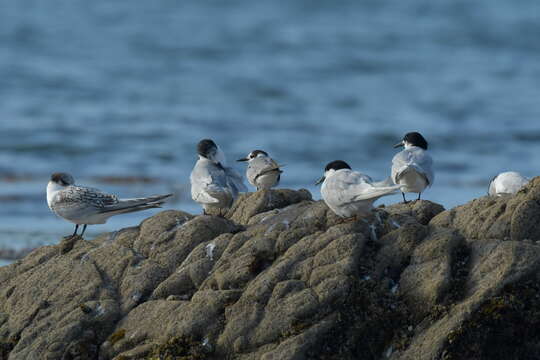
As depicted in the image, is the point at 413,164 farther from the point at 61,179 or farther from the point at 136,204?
the point at 61,179

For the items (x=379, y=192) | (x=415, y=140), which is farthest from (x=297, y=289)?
(x=415, y=140)

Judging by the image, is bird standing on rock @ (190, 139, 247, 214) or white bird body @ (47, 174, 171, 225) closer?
white bird body @ (47, 174, 171, 225)

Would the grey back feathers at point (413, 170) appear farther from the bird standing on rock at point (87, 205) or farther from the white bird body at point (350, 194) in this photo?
the bird standing on rock at point (87, 205)

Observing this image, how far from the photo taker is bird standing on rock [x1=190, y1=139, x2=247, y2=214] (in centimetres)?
801

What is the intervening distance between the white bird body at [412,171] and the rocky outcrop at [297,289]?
79 cm

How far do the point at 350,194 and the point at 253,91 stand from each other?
19727mm

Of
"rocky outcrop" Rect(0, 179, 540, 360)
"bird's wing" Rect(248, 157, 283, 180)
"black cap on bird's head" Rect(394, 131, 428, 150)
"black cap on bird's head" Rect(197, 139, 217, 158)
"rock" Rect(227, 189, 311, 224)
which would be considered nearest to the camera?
"rocky outcrop" Rect(0, 179, 540, 360)

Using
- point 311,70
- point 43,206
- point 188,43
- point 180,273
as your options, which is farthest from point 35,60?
point 180,273

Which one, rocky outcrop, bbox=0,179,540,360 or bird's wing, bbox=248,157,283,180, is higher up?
bird's wing, bbox=248,157,283,180

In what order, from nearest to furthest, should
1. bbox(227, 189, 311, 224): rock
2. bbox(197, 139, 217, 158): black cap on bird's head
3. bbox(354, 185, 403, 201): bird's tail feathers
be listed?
1. bbox(354, 185, 403, 201): bird's tail feathers
2. bbox(227, 189, 311, 224): rock
3. bbox(197, 139, 217, 158): black cap on bird's head

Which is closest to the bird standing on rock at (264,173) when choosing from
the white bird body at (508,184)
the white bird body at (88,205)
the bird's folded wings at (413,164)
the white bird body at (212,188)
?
the white bird body at (212,188)

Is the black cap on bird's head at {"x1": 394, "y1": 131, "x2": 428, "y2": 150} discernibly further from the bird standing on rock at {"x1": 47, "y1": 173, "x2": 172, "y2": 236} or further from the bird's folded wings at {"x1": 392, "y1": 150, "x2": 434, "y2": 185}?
the bird standing on rock at {"x1": 47, "y1": 173, "x2": 172, "y2": 236}

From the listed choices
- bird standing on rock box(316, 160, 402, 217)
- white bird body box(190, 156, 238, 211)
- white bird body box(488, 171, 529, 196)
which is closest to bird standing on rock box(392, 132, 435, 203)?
white bird body box(488, 171, 529, 196)

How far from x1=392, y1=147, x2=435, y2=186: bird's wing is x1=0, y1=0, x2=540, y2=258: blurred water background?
3089 millimetres
